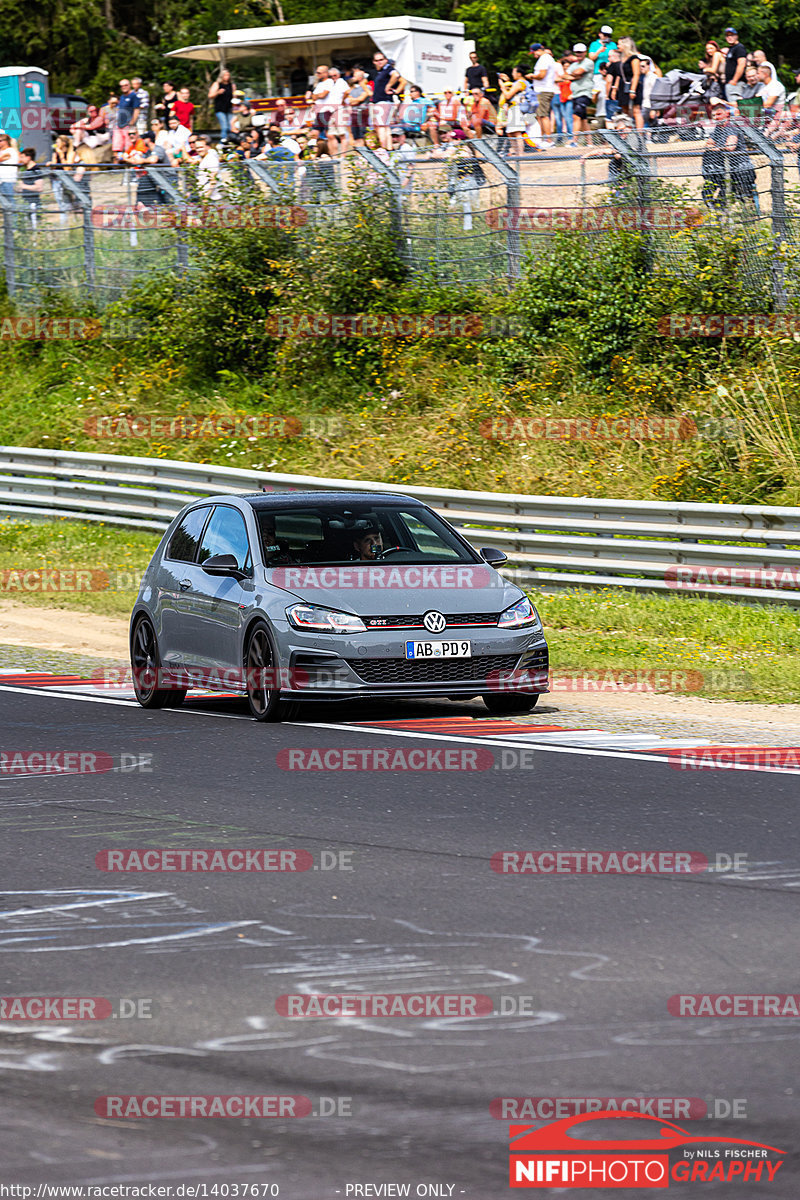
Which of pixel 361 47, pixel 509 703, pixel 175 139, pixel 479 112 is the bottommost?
pixel 509 703

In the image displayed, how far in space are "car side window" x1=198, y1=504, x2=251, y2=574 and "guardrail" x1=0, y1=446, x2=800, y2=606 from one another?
18.0 ft

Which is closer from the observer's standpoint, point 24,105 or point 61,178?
point 61,178

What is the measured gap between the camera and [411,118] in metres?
26.6

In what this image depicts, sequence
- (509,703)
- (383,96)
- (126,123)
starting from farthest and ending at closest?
(126,123)
(383,96)
(509,703)

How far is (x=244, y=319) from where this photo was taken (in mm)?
28750

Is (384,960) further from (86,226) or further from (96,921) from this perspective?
(86,226)

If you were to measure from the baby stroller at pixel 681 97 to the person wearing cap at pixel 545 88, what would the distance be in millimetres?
2161

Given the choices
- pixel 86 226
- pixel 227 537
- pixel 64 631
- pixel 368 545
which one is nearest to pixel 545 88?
pixel 86 226

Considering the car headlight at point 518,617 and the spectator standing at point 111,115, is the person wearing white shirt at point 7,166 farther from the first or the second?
the car headlight at point 518,617

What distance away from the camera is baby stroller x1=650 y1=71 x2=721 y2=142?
23234 millimetres

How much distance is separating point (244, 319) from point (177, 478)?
5826 millimetres

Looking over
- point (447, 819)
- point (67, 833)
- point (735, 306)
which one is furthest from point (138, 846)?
point (735, 306)

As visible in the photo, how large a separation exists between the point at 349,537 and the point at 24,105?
29.9m

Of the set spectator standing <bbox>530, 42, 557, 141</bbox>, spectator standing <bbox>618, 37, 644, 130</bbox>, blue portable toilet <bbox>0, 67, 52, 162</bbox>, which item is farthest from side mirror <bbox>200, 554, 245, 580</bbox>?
blue portable toilet <bbox>0, 67, 52, 162</bbox>
